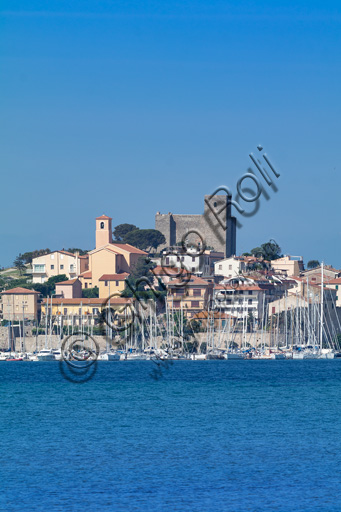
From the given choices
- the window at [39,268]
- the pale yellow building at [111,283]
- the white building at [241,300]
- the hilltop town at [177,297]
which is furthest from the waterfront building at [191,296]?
the window at [39,268]

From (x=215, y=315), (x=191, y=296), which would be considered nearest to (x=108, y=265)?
(x=191, y=296)

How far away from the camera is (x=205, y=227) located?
95000mm

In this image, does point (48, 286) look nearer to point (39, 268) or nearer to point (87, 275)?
point (87, 275)

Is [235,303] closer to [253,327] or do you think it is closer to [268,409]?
[253,327]

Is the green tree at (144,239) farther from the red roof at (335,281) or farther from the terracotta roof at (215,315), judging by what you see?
the terracotta roof at (215,315)

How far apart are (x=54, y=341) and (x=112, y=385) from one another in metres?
22.3

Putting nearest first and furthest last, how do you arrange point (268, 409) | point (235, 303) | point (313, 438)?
point (313, 438) < point (268, 409) < point (235, 303)

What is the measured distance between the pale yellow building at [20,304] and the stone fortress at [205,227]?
26.1 meters

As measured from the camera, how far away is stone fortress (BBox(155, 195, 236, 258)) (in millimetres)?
91812

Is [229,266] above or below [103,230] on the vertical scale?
below

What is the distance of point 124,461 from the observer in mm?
17766

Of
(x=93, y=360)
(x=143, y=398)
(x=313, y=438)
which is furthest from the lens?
(x=93, y=360)

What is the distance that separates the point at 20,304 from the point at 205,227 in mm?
30021

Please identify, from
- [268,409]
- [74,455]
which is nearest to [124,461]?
[74,455]
